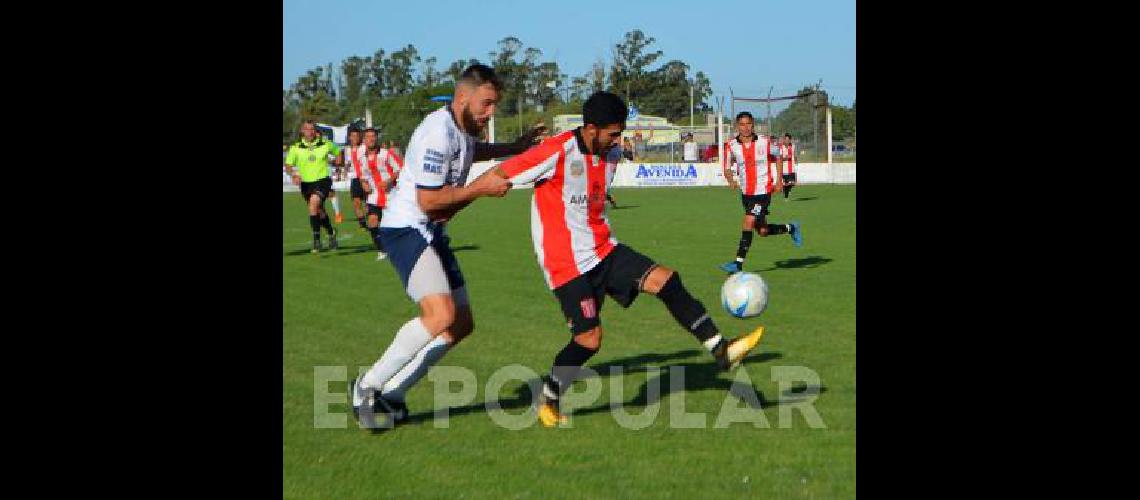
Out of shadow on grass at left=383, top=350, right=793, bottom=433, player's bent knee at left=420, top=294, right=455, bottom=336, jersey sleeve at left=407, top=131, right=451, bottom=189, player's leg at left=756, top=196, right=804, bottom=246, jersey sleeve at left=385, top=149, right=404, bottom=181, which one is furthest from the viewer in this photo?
jersey sleeve at left=385, top=149, right=404, bottom=181

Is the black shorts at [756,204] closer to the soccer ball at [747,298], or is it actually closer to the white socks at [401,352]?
the soccer ball at [747,298]

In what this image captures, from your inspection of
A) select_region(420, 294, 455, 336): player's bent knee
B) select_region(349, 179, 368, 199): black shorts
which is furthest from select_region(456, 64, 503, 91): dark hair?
select_region(349, 179, 368, 199): black shorts

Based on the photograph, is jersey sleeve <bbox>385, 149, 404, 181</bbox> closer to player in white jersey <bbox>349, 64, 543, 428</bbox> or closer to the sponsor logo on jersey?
the sponsor logo on jersey

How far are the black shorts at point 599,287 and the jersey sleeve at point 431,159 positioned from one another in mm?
1146

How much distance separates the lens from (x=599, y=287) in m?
7.74

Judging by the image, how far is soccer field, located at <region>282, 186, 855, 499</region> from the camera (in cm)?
613

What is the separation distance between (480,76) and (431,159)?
611 mm

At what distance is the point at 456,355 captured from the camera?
32.0 ft

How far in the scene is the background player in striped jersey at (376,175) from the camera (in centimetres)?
2036

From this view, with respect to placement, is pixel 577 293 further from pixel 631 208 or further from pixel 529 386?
pixel 631 208

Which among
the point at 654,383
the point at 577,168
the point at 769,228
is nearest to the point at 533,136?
the point at 577,168

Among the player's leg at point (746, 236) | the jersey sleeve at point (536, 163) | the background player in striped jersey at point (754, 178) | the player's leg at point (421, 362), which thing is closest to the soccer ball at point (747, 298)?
the jersey sleeve at point (536, 163)

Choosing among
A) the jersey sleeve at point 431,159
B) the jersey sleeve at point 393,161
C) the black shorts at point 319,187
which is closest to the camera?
the jersey sleeve at point 431,159

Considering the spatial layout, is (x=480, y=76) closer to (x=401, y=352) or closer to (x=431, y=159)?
(x=431, y=159)
